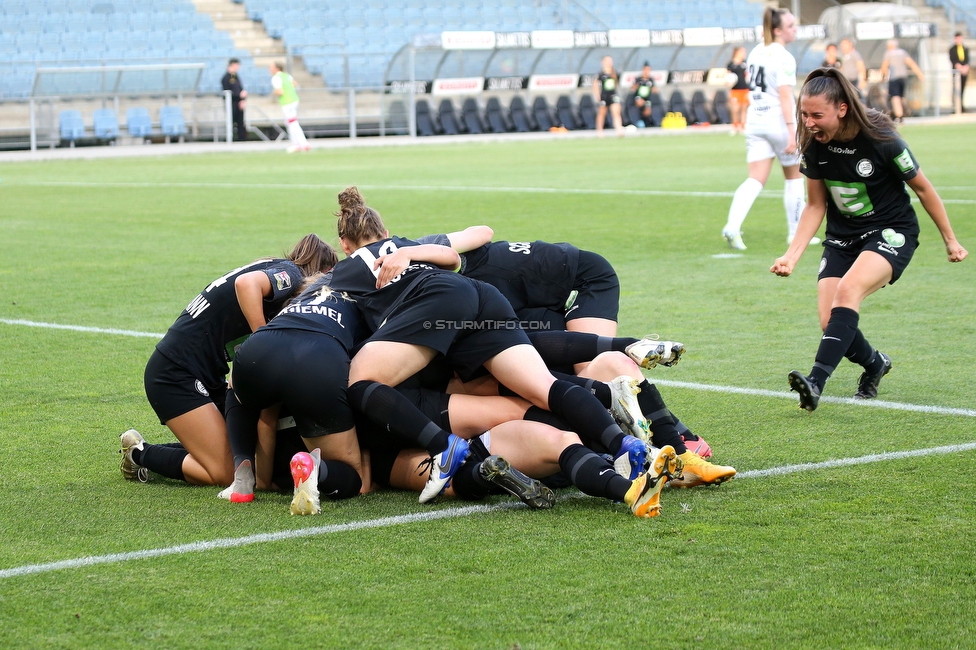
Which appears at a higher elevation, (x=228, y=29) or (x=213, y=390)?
(x=228, y=29)

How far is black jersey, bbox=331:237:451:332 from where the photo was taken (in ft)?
15.9

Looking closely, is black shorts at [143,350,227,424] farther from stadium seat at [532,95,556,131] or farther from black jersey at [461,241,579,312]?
stadium seat at [532,95,556,131]

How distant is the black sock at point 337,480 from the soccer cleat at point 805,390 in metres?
1.97

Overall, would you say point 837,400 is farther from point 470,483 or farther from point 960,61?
point 960,61

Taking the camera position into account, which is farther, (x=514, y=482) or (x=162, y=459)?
(x=162, y=459)

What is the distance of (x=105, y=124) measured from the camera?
33156 mm

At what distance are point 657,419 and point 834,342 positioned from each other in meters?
1.46

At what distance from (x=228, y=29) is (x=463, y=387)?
35.7 metres

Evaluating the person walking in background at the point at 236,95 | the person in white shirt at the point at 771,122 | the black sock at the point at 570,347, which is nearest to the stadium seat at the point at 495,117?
the person walking in background at the point at 236,95

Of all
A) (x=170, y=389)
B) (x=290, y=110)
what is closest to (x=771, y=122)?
(x=170, y=389)

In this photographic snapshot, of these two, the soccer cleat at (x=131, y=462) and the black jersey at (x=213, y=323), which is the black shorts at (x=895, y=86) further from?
the soccer cleat at (x=131, y=462)

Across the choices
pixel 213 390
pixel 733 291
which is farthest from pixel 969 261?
pixel 213 390

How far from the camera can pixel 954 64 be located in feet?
133

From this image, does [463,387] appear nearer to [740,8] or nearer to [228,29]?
[228,29]
